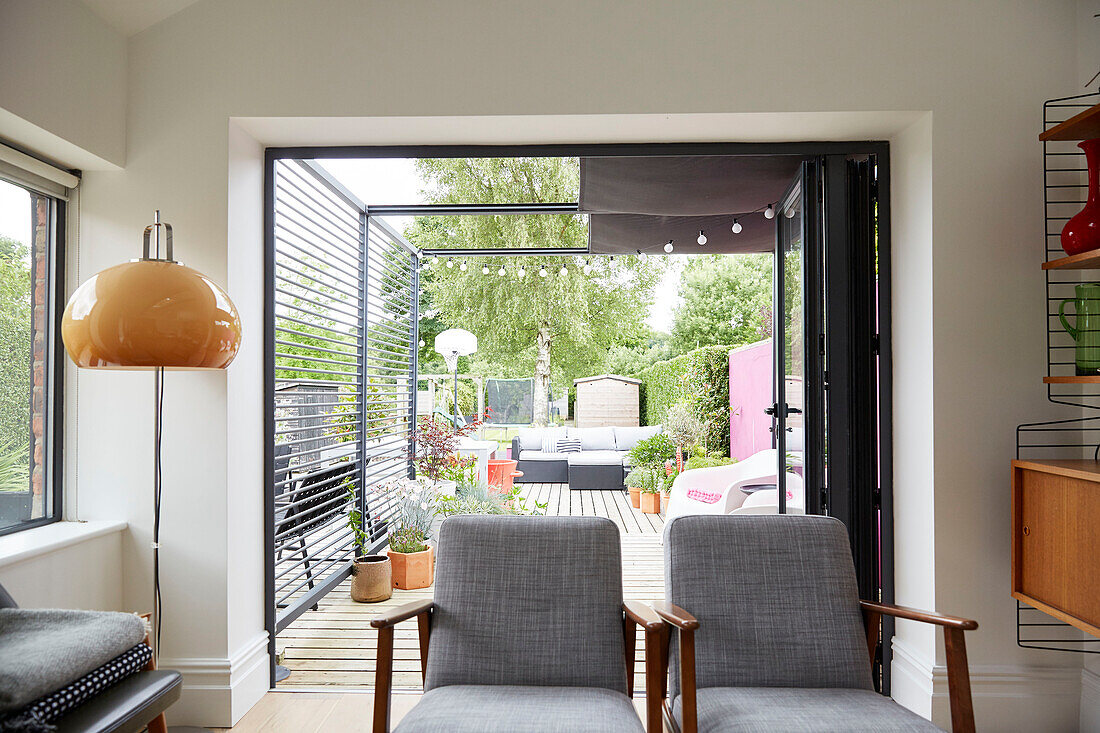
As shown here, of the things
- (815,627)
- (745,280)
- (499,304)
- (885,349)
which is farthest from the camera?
(745,280)

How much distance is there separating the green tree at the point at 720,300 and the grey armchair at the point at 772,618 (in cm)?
1370

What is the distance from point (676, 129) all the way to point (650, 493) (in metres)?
5.14

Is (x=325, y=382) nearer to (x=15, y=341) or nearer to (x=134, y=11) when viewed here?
(x=15, y=341)

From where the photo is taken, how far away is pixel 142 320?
1.99 m

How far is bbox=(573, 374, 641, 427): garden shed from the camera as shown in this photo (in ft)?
40.1

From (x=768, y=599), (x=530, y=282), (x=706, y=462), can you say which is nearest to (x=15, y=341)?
(x=768, y=599)

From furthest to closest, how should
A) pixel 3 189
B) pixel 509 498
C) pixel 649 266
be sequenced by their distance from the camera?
pixel 649 266 → pixel 509 498 → pixel 3 189

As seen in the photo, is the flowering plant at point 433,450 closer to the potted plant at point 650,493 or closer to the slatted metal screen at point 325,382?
Answer: the slatted metal screen at point 325,382

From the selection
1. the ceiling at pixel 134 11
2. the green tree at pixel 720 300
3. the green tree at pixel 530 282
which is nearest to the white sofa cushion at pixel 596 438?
the green tree at pixel 530 282

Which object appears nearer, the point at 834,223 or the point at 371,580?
the point at 834,223

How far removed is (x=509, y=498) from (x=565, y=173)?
228 inches

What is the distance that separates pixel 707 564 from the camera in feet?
6.78

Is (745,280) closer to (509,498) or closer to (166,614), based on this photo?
(509,498)

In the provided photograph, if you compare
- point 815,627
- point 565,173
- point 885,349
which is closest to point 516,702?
point 815,627
